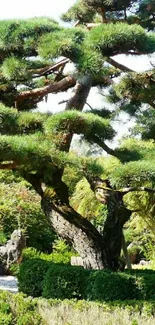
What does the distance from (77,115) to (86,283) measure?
5.22ft

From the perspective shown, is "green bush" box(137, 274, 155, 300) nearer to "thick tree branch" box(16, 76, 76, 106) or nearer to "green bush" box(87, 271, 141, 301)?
"green bush" box(87, 271, 141, 301)

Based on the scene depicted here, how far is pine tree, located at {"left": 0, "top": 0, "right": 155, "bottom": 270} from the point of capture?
134 inches

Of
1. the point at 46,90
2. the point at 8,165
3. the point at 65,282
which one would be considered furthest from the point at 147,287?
the point at 46,90

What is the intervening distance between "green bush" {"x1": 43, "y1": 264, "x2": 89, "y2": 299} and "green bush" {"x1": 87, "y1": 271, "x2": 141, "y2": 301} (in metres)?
0.12

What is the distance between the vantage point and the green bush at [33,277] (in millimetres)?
5026

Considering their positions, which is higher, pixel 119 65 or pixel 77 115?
pixel 119 65

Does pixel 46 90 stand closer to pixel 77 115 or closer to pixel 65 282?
pixel 77 115

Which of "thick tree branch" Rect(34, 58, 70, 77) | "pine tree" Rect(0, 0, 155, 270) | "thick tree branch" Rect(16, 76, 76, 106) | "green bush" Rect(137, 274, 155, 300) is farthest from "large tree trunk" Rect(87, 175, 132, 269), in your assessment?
"thick tree branch" Rect(34, 58, 70, 77)

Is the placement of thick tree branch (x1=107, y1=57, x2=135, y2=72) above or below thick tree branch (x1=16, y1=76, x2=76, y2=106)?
above

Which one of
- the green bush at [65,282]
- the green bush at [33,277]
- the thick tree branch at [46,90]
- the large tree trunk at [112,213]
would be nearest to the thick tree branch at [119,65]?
the thick tree branch at [46,90]

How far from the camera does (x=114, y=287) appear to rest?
4359mm

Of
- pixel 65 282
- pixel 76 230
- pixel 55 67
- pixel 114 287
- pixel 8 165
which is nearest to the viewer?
pixel 8 165

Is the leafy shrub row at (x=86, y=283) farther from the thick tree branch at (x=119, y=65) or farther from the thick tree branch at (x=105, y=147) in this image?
the thick tree branch at (x=119, y=65)

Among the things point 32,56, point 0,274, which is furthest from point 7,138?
point 0,274
